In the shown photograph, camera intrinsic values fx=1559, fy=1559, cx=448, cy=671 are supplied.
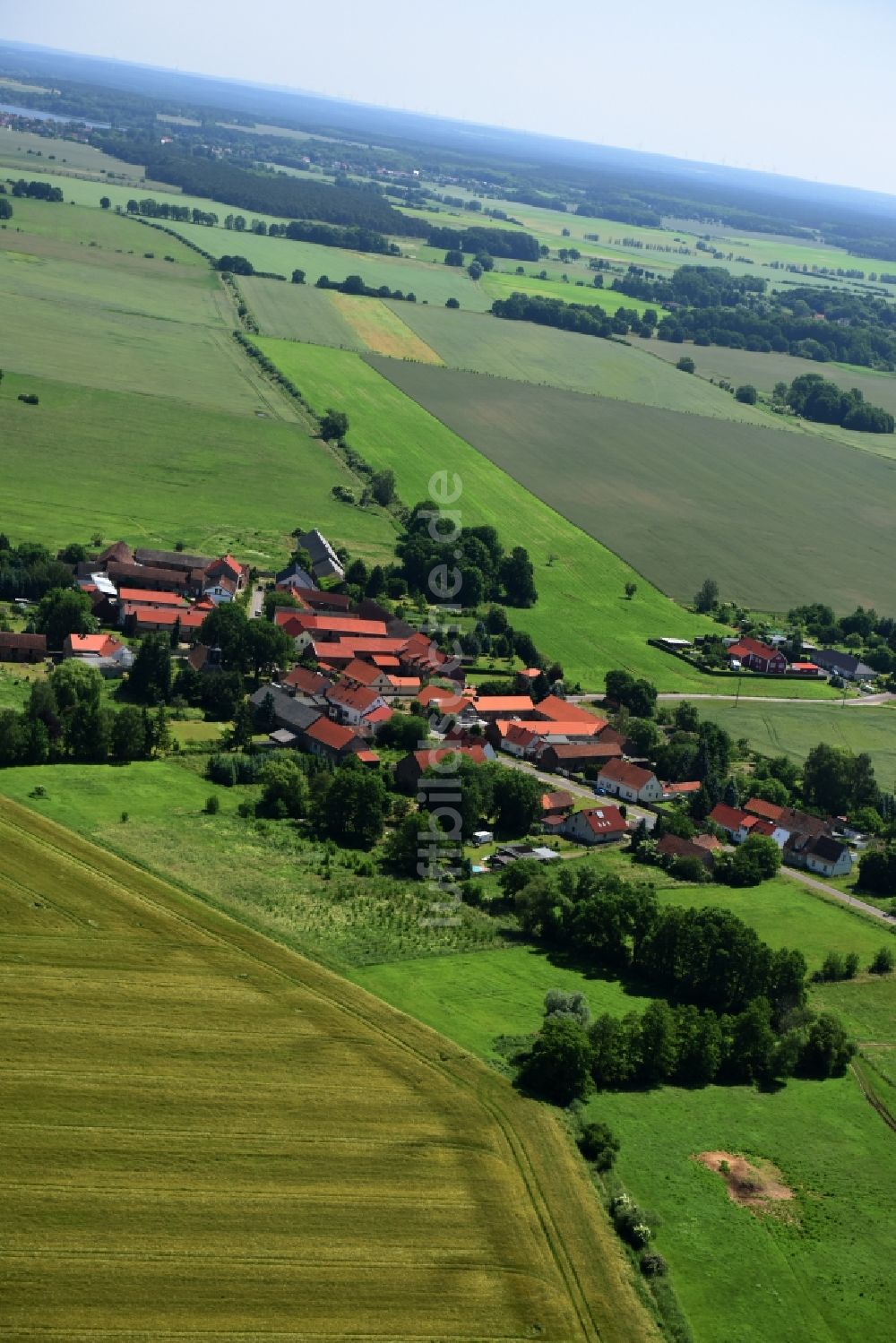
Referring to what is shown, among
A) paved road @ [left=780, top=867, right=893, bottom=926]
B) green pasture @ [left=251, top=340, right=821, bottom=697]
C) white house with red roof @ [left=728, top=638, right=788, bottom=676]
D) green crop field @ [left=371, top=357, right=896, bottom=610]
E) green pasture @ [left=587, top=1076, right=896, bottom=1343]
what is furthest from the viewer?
green crop field @ [left=371, top=357, right=896, bottom=610]

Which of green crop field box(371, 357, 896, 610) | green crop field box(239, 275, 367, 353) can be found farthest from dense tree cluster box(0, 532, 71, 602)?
green crop field box(239, 275, 367, 353)

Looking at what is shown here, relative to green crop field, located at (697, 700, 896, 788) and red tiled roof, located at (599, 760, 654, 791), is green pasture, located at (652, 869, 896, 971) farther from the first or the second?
green crop field, located at (697, 700, 896, 788)

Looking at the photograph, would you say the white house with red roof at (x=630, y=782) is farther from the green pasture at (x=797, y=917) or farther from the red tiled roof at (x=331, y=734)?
the red tiled roof at (x=331, y=734)

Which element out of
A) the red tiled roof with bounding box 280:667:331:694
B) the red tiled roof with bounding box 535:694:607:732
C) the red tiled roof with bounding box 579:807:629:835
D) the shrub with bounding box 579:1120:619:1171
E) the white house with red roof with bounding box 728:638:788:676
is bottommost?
the shrub with bounding box 579:1120:619:1171

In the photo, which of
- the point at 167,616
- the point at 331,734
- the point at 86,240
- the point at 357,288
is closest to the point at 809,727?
the point at 331,734

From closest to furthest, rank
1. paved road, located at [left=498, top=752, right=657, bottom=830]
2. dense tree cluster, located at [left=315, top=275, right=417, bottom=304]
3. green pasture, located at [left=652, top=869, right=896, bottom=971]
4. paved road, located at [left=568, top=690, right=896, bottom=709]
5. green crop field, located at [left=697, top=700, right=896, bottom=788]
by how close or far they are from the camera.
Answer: green pasture, located at [left=652, top=869, right=896, bottom=971] → paved road, located at [left=498, top=752, right=657, bottom=830] → green crop field, located at [left=697, top=700, right=896, bottom=788] → paved road, located at [left=568, top=690, right=896, bottom=709] → dense tree cluster, located at [left=315, top=275, right=417, bottom=304]

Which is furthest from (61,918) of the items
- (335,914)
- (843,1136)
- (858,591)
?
(858,591)

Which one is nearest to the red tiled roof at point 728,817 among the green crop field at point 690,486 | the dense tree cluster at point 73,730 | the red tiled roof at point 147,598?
the dense tree cluster at point 73,730
